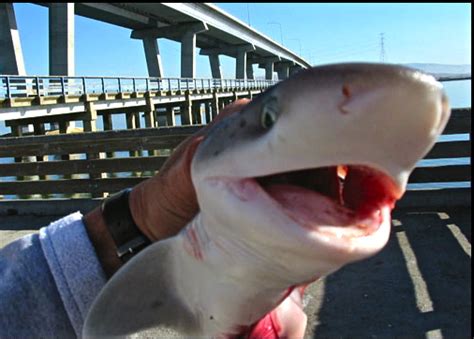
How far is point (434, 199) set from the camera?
601cm

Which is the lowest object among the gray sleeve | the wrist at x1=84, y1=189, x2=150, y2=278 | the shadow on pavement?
the shadow on pavement

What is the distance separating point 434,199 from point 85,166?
4.97 m

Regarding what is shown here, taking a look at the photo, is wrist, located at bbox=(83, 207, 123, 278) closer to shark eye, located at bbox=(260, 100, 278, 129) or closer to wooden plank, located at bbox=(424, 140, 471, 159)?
shark eye, located at bbox=(260, 100, 278, 129)

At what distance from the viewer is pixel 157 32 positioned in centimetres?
4422

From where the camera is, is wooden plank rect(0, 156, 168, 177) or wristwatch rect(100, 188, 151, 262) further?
wooden plank rect(0, 156, 168, 177)

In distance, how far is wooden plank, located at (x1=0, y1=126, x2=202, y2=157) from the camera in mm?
6805

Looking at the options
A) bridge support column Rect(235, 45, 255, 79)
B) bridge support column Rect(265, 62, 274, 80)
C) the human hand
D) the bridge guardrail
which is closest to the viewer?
the human hand

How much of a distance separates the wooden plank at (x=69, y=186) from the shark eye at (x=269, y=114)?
584 cm

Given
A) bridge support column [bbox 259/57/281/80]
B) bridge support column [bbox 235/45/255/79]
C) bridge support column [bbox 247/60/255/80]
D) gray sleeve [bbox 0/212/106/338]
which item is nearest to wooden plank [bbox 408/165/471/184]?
gray sleeve [bbox 0/212/106/338]

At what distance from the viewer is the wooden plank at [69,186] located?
711cm

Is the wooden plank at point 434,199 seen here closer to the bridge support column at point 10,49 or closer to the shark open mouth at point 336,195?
the shark open mouth at point 336,195

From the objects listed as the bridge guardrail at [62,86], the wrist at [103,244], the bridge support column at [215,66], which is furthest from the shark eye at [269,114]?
the bridge support column at [215,66]

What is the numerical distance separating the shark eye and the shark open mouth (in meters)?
0.14

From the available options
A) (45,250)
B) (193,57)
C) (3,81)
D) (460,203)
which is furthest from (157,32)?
(45,250)
